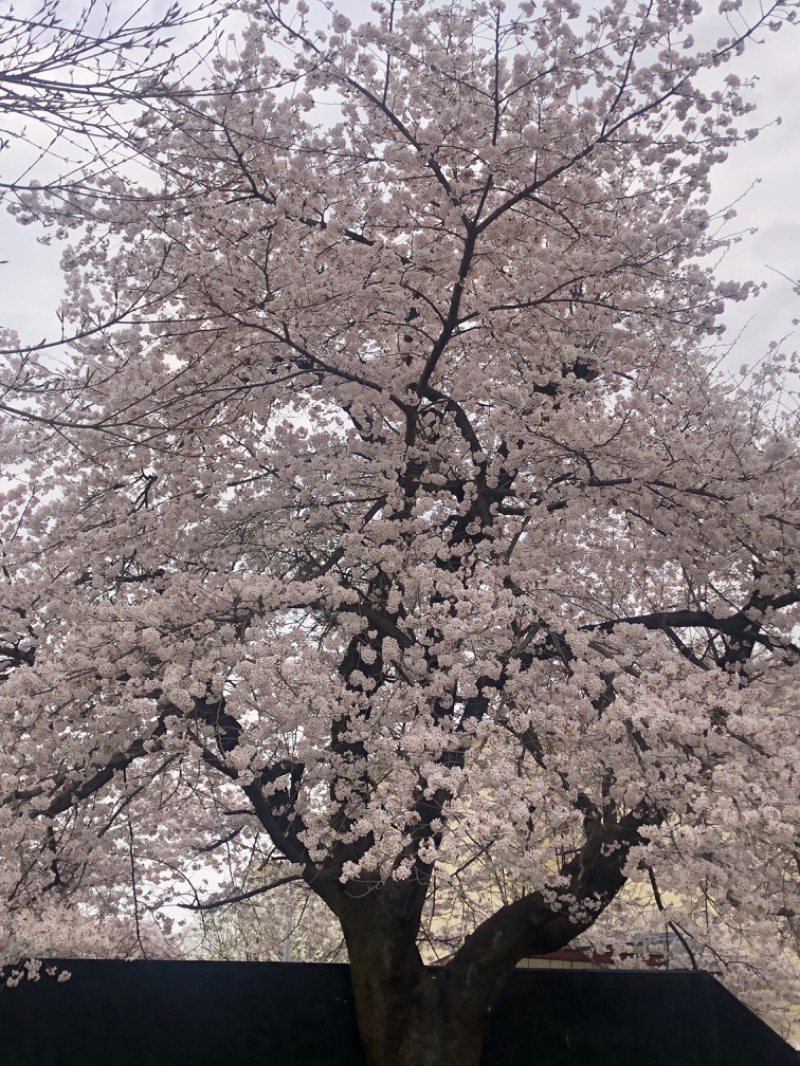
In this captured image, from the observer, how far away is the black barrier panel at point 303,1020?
7023 mm

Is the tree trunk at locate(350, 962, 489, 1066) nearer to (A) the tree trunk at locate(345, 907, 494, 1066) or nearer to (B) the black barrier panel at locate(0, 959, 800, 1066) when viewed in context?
(A) the tree trunk at locate(345, 907, 494, 1066)

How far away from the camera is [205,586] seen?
263 inches

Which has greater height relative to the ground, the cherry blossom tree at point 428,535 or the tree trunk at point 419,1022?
the cherry blossom tree at point 428,535

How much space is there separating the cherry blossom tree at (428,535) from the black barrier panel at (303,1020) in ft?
1.78

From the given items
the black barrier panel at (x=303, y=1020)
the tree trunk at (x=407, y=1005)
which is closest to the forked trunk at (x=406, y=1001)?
the tree trunk at (x=407, y=1005)

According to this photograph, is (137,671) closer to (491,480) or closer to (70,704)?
(70,704)

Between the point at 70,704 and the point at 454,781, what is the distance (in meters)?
2.71

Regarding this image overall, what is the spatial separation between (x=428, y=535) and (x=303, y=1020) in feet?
12.0

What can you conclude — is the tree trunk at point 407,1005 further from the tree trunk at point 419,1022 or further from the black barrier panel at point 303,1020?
the black barrier panel at point 303,1020

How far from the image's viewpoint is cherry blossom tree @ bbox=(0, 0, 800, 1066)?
5789 mm

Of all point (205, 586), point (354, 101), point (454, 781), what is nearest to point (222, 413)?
point (205, 586)

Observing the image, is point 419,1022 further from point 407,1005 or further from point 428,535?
point 428,535

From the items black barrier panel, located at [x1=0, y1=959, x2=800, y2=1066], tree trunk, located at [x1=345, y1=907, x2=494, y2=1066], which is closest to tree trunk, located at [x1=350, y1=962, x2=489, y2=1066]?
tree trunk, located at [x1=345, y1=907, x2=494, y2=1066]

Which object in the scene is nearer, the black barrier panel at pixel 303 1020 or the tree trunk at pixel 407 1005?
the tree trunk at pixel 407 1005
